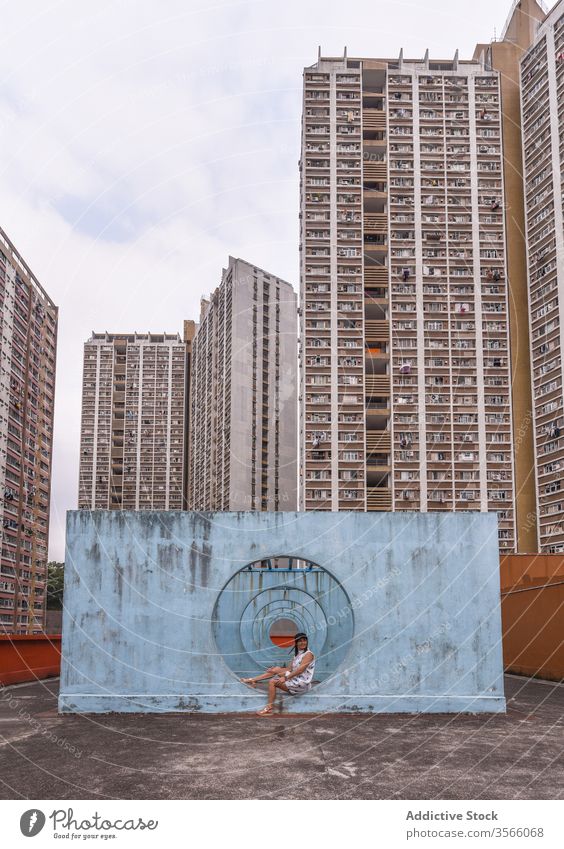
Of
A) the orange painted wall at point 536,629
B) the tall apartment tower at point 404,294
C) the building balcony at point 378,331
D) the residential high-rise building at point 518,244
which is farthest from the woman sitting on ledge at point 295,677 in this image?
the building balcony at point 378,331

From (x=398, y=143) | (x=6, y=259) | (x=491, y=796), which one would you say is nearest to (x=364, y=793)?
(x=491, y=796)

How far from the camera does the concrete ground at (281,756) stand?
700cm

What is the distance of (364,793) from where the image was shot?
6.90 meters

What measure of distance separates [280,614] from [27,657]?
20.7 ft

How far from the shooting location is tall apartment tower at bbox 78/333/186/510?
8897 centimetres

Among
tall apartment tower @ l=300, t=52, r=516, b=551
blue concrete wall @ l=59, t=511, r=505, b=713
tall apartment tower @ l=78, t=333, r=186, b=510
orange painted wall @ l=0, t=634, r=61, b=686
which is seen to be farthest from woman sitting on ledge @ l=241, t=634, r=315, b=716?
tall apartment tower @ l=78, t=333, r=186, b=510

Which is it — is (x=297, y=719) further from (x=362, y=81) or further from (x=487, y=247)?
(x=362, y=81)

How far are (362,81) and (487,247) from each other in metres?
13.7

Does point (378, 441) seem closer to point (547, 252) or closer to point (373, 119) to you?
point (547, 252)

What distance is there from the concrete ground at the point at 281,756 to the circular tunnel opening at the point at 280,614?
13.8 feet

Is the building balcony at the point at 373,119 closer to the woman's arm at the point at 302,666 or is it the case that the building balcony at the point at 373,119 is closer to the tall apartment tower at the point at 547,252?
the tall apartment tower at the point at 547,252

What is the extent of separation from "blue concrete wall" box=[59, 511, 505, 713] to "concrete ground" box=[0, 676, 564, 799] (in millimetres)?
387

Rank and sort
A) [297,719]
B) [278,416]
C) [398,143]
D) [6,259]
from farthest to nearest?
[278,416]
[6,259]
[398,143]
[297,719]

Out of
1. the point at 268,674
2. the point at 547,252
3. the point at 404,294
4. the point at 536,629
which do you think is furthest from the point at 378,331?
the point at 268,674
